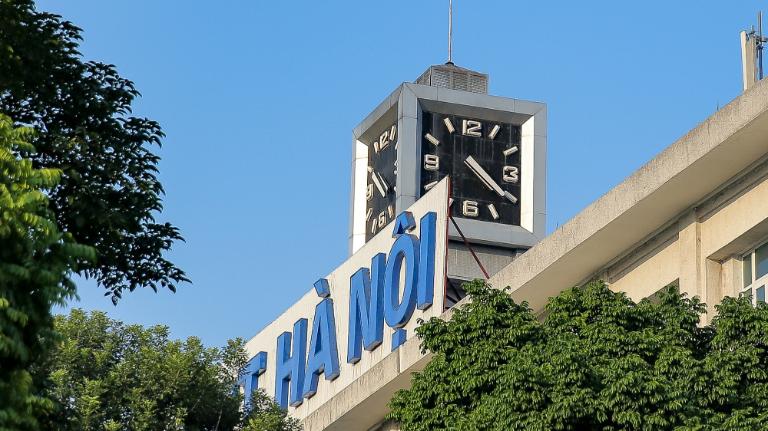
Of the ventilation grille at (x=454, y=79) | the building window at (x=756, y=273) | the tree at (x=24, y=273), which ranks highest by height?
the ventilation grille at (x=454, y=79)

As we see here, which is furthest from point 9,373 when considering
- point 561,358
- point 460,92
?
point 460,92

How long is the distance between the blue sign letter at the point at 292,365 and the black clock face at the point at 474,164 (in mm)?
7628

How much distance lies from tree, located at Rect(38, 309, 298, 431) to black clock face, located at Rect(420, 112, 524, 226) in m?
22.9

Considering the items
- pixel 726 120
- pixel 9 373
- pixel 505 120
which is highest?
pixel 505 120

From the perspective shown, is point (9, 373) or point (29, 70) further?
point (29, 70)

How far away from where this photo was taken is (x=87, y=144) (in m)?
21.1

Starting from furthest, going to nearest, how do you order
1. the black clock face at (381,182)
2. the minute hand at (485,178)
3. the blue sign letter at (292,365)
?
the black clock face at (381,182) → the minute hand at (485,178) → the blue sign letter at (292,365)

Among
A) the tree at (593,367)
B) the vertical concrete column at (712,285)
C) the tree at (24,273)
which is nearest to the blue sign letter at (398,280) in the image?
the vertical concrete column at (712,285)

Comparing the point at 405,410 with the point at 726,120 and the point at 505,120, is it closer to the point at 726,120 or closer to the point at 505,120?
the point at 726,120

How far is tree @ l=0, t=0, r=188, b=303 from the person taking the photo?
20.2 m

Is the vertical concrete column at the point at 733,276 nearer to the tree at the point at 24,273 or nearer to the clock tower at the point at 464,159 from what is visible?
the tree at the point at 24,273

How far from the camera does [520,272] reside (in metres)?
30.2

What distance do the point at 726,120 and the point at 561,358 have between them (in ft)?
17.5

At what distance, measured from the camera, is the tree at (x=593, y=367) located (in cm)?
2098
